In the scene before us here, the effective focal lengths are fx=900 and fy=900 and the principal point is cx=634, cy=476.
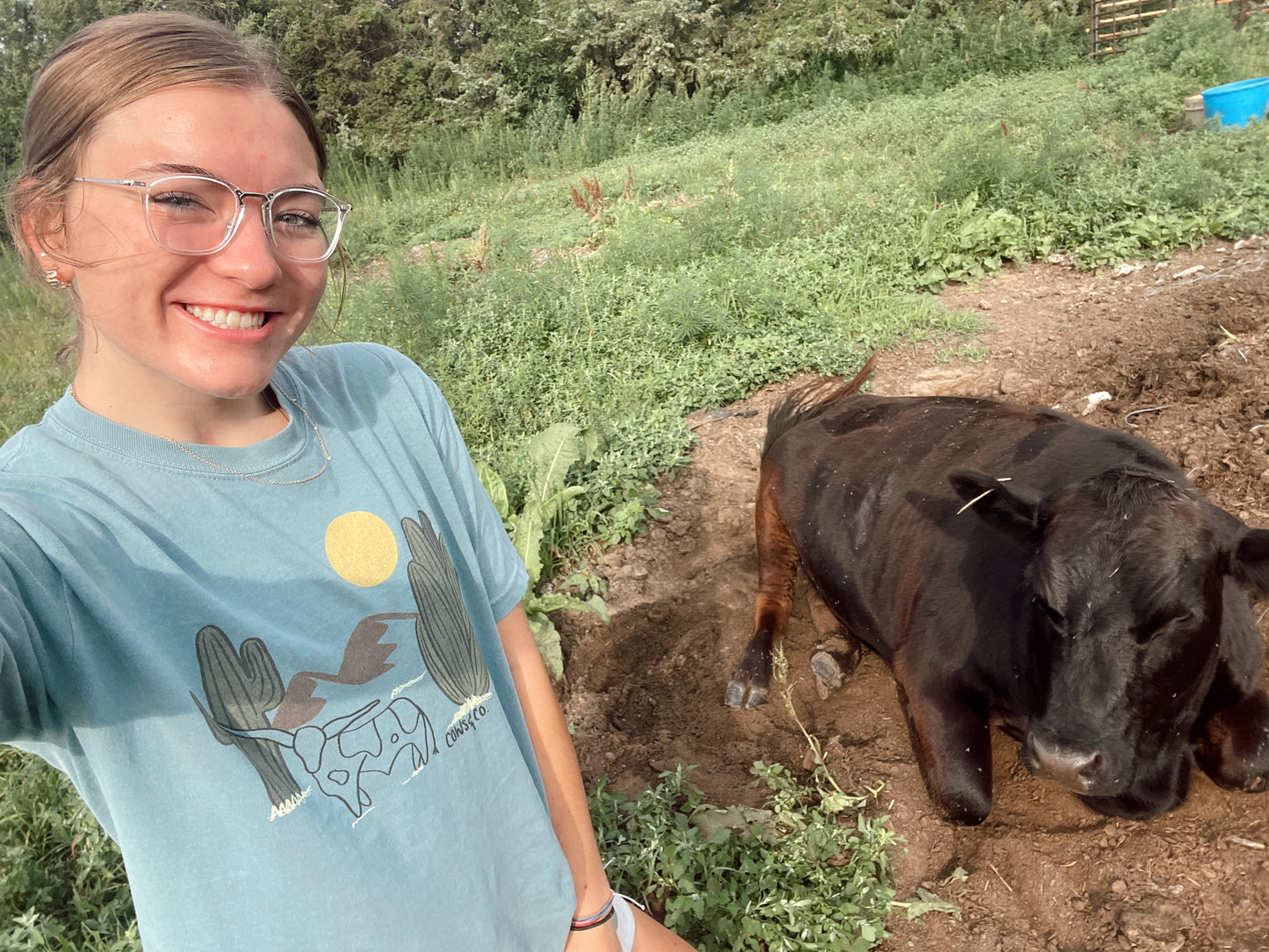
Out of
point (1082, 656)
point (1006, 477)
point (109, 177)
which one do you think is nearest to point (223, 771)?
point (109, 177)

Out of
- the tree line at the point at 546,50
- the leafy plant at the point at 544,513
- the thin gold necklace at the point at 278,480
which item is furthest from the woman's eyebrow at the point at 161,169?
the tree line at the point at 546,50

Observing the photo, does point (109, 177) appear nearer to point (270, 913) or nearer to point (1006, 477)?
point (270, 913)

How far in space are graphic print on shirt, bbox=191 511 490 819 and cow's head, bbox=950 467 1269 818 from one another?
178 cm

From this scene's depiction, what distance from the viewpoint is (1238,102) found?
8.83 meters

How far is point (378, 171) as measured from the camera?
1695 cm

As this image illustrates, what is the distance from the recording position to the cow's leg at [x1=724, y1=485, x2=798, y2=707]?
13.4 ft

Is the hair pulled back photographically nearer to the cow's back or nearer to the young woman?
the young woman

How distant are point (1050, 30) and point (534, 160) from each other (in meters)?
11.7

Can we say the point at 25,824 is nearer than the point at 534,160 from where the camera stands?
Yes

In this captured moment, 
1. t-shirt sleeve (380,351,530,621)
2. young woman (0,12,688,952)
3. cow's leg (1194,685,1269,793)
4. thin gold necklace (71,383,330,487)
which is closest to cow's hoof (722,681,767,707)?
cow's leg (1194,685,1269,793)

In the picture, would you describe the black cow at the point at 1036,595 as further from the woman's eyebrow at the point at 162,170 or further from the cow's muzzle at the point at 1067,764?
the woman's eyebrow at the point at 162,170

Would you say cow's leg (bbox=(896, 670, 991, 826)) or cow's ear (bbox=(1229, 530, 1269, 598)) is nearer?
cow's ear (bbox=(1229, 530, 1269, 598))

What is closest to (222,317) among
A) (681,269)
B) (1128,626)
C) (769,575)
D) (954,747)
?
(1128,626)

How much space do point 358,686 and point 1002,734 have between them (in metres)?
2.73
